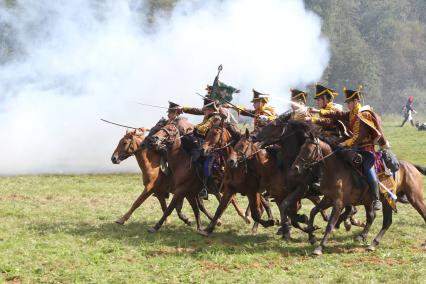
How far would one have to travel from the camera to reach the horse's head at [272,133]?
1240 cm

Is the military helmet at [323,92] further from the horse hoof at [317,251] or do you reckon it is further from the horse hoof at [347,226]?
the horse hoof at [317,251]

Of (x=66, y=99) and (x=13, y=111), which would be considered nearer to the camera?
(x=13, y=111)

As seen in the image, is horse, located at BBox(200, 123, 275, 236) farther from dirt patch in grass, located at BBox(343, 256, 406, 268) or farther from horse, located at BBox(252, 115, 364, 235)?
dirt patch in grass, located at BBox(343, 256, 406, 268)

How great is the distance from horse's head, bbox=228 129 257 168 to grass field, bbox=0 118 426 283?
1762 millimetres

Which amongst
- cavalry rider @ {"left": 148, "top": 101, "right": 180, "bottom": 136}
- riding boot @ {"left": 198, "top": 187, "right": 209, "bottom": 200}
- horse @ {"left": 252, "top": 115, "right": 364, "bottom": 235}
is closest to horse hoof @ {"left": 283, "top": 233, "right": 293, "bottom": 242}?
horse @ {"left": 252, "top": 115, "right": 364, "bottom": 235}

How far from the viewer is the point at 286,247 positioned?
40.6 feet

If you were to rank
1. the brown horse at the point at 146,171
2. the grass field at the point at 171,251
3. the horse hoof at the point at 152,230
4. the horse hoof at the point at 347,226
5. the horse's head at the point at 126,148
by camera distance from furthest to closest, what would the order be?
the horse's head at the point at 126,148 → the brown horse at the point at 146,171 → the horse hoof at the point at 347,226 → the horse hoof at the point at 152,230 → the grass field at the point at 171,251

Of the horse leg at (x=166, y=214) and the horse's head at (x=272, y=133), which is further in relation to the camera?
the horse leg at (x=166, y=214)

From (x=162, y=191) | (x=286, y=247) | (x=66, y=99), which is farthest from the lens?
(x=66, y=99)

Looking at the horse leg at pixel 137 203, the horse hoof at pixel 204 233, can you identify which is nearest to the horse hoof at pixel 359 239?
the horse hoof at pixel 204 233

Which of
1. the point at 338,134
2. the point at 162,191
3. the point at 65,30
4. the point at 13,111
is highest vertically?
the point at 65,30

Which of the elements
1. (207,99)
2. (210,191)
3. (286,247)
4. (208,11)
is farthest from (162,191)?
(208,11)

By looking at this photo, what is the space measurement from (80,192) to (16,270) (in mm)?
9742

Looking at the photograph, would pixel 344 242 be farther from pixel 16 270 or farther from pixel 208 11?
pixel 208 11
